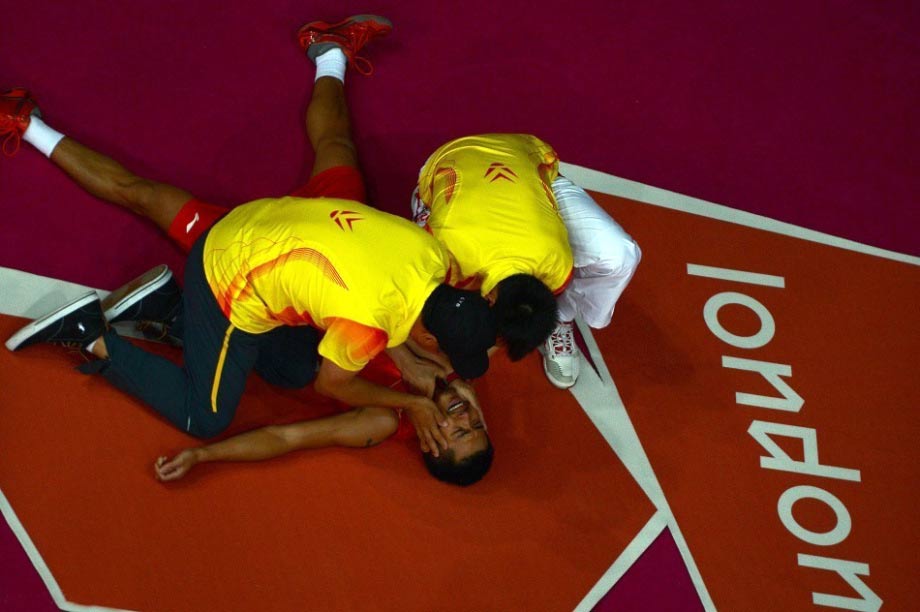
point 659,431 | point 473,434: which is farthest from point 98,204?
point 659,431

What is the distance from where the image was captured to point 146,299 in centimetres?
368

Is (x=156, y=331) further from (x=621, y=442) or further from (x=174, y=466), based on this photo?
(x=621, y=442)

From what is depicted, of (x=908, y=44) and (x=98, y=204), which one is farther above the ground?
(x=908, y=44)

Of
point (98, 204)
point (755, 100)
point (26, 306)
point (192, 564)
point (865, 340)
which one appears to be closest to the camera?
point (192, 564)

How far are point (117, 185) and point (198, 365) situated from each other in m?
0.93

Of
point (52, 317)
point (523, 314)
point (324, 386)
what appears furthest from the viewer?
point (52, 317)

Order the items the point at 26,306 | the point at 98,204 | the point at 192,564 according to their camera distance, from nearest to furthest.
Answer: the point at 192,564 → the point at 26,306 → the point at 98,204

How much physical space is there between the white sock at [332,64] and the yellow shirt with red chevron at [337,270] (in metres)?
1.29

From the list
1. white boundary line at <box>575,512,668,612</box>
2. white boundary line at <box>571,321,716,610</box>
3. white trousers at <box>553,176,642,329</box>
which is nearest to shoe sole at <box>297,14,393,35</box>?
white trousers at <box>553,176,642,329</box>

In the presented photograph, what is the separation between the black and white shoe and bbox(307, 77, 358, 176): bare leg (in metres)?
0.76

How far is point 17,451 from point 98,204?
1065 mm

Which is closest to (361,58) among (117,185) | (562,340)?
(117,185)

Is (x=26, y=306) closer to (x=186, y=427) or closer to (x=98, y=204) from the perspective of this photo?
(x=98, y=204)

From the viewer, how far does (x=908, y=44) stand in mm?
5297
